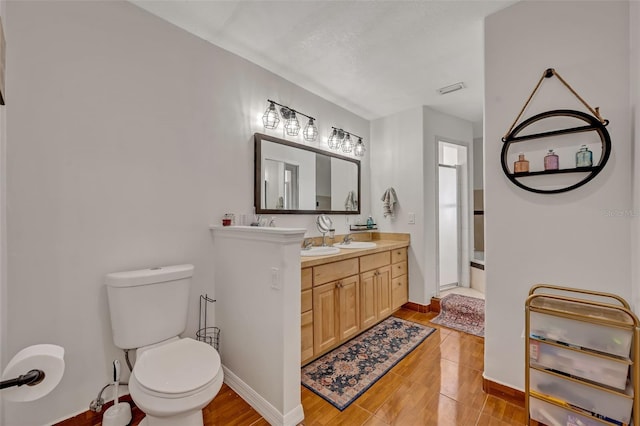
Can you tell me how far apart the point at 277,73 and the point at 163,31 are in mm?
961

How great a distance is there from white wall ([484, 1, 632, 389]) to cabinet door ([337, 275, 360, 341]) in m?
1.05

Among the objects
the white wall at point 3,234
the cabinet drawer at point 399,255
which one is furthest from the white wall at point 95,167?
the cabinet drawer at point 399,255

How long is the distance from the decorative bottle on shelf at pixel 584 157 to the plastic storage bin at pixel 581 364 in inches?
39.0

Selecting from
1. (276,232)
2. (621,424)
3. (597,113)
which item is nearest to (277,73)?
(276,232)

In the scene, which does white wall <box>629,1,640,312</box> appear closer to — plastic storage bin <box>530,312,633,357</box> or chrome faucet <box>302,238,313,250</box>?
plastic storage bin <box>530,312,633,357</box>

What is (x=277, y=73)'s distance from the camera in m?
2.56

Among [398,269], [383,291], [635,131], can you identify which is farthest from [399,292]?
[635,131]

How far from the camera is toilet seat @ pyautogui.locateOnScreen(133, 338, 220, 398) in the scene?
4.14 feet

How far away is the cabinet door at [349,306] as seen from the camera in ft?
7.78

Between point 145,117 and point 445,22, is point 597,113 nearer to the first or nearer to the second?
point 445,22

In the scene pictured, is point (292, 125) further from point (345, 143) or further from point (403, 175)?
point (403, 175)

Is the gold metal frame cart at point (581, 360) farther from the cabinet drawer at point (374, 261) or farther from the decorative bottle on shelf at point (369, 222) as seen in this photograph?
the decorative bottle on shelf at point (369, 222)

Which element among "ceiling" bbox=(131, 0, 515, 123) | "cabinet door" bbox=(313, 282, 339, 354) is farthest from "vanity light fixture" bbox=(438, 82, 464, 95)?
"cabinet door" bbox=(313, 282, 339, 354)

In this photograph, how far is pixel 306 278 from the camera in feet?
6.74
